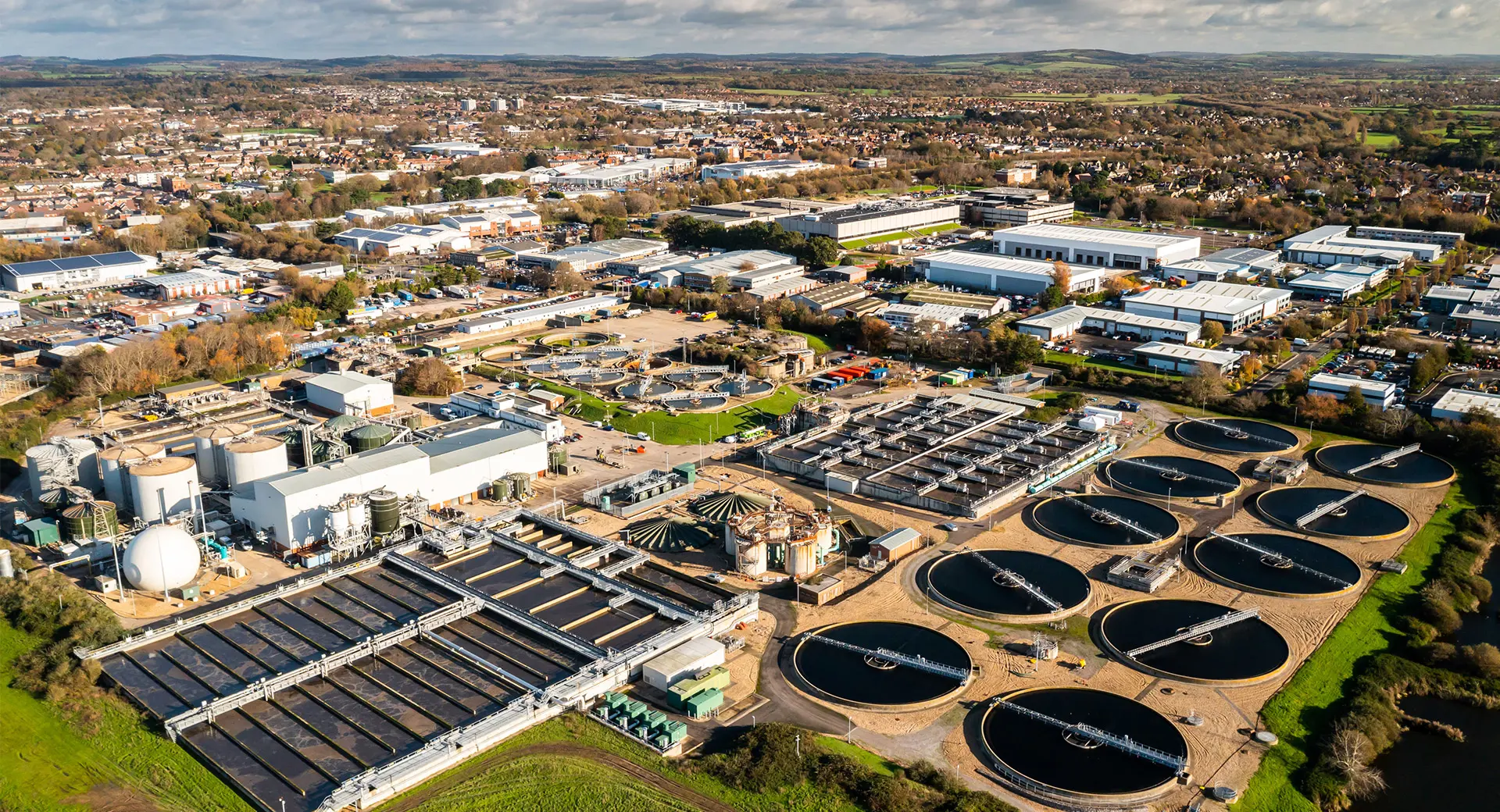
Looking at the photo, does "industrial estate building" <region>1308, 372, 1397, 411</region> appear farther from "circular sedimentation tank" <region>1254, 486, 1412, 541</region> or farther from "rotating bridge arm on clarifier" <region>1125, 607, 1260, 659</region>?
"rotating bridge arm on clarifier" <region>1125, 607, 1260, 659</region>

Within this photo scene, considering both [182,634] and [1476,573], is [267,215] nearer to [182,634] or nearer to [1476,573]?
[182,634]

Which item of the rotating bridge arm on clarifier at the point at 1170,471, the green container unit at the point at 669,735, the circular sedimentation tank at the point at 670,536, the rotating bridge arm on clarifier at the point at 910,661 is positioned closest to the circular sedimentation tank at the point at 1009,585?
the rotating bridge arm on clarifier at the point at 910,661

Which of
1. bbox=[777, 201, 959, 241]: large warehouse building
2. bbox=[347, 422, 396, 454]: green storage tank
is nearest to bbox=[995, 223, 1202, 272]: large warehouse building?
bbox=[777, 201, 959, 241]: large warehouse building

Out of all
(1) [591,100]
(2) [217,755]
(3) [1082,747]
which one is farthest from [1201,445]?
(1) [591,100]

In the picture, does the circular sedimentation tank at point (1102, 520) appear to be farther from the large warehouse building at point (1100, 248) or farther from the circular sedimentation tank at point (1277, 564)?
Result: the large warehouse building at point (1100, 248)

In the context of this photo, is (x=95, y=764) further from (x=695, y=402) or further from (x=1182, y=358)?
(x=1182, y=358)

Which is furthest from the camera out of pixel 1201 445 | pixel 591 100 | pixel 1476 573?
pixel 591 100
